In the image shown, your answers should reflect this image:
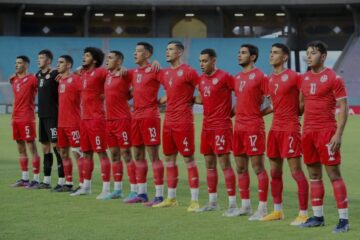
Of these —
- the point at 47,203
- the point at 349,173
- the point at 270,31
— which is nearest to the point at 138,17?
the point at 270,31

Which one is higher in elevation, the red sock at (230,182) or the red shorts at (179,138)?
the red shorts at (179,138)

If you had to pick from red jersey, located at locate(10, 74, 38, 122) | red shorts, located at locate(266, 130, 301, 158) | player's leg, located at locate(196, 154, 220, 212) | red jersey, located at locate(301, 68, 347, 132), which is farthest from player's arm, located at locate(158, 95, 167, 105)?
red jersey, located at locate(10, 74, 38, 122)

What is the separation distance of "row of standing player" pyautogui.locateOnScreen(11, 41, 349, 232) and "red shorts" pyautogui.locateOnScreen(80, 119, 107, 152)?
0.02 m

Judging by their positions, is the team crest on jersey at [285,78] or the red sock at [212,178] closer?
the team crest on jersey at [285,78]

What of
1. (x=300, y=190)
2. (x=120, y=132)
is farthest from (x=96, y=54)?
(x=300, y=190)

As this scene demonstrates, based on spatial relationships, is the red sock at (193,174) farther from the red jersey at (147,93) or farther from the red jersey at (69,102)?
the red jersey at (69,102)

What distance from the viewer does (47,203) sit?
12.5 metres

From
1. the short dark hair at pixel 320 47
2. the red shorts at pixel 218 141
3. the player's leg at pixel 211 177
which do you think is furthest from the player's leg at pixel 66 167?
the short dark hair at pixel 320 47

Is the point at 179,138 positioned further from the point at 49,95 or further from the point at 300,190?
the point at 49,95

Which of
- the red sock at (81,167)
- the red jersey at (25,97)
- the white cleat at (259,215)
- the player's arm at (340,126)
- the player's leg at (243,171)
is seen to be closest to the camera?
the player's arm at (340,126)

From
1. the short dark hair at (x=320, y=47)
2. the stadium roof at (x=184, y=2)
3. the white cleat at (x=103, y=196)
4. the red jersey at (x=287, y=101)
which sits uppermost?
the stadium roof at (x=184, y=2)

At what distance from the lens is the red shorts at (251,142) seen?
10695mm

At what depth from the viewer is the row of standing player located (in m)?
9.79

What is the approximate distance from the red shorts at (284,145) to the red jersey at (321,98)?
1.32 feet
